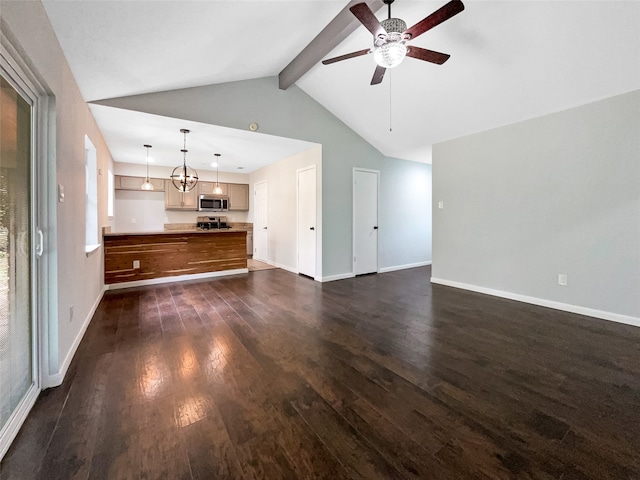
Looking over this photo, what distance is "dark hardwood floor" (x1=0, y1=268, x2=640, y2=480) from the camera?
4.10 ft

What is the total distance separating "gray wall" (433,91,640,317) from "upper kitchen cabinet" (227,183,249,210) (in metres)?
5.26

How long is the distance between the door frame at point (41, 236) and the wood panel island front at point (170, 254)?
2.87 m

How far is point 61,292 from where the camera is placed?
6.38ft

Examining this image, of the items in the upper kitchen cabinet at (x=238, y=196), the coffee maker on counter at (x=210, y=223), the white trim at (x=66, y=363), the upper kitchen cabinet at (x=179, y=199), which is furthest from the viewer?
the upper kitchen cabinet at (x=238, y=196)

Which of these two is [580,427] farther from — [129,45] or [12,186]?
[129,45]

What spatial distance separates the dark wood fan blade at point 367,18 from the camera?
1941 millimetres

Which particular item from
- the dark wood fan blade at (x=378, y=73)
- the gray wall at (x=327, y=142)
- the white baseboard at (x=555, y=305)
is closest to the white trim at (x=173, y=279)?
the gray wall at (x=327, y=142)

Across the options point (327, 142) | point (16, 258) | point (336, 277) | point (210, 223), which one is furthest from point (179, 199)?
point (16, 258)

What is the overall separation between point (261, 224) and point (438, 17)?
19.1ft

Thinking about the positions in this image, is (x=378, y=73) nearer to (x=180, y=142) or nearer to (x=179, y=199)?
(x=180, y=142)

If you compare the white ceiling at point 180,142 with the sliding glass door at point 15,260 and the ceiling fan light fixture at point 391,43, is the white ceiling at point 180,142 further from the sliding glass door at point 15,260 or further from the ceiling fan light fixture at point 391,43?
the ceiling fan light fixture at point 391,43

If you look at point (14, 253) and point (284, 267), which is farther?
point (284, 267)

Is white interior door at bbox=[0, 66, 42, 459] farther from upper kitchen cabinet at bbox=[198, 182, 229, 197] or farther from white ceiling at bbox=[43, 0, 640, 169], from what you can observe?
upper kitchen cabinet at bbox=[198, 182, 229, 197]

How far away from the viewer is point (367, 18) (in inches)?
81.4
